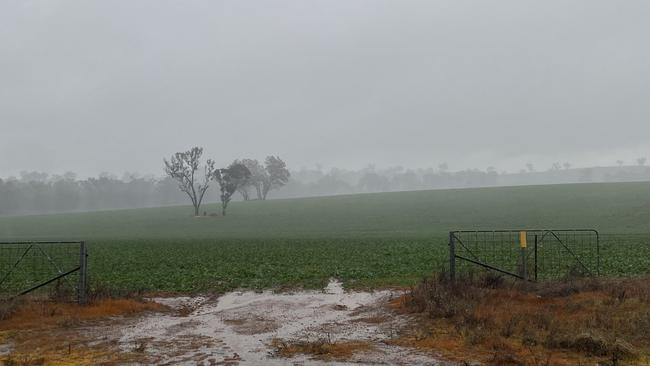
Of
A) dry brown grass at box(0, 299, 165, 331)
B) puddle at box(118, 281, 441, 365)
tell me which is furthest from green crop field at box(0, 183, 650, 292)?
puddle at box(118, 281, 441, 365)

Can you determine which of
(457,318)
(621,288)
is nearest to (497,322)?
(457,318)

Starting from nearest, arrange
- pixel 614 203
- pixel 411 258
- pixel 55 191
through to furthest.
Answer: pixel 411 258 → pixel 614 203 → pixel 55 191

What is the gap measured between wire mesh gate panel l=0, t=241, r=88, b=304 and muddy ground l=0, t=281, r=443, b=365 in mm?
2349

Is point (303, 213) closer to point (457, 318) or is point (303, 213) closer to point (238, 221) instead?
point (238, 221)

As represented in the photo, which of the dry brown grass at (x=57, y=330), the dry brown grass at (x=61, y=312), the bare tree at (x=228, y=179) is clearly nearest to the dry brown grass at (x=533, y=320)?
the dry brown grass at (x=57, y=330)

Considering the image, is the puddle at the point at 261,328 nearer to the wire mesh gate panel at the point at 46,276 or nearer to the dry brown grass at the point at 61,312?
the dry brown grass at the point at 61,312

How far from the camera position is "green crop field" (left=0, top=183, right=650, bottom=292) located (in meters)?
21.0

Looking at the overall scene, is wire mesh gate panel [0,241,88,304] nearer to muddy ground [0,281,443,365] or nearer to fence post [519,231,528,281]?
muddy ground [0,281,443,365]

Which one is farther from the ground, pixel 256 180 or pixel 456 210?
pixel 256 180

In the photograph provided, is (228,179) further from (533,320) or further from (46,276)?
(533,320)

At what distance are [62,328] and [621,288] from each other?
51.0 feet

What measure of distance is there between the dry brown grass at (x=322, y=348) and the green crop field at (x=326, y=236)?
28.2ft

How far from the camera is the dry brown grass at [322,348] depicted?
925 cm

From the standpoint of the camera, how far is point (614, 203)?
209 feet
